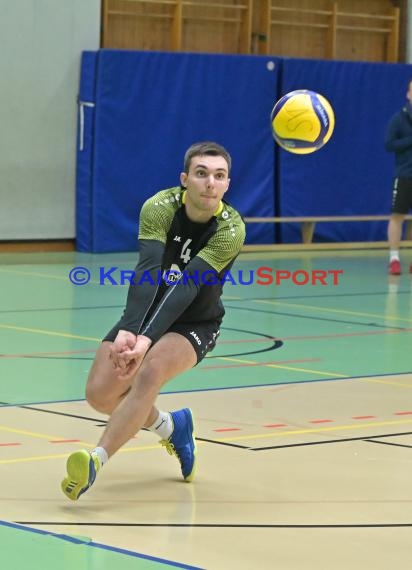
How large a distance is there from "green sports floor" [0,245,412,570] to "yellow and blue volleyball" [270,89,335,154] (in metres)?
1.48

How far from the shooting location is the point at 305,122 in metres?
9.00

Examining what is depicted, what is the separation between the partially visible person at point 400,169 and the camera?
14.5 metres

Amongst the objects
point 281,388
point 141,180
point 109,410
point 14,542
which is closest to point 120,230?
point 141,180

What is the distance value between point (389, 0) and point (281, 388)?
13.0 m

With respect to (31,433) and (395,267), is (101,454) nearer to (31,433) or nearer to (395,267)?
(31,433)

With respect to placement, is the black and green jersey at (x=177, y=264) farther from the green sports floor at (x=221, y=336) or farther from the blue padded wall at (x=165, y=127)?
the blue padded wall at (x=165, y=127)

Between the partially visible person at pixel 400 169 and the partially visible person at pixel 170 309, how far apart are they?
30.1 feet

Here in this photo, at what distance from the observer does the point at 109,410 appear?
5.47m

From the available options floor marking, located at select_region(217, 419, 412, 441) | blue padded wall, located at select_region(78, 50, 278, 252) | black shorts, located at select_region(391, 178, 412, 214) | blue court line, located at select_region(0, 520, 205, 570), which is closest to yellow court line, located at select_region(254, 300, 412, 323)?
black shorts, located at select_region(391, 178, 412, 214)

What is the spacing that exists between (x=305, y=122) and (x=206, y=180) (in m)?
3.74

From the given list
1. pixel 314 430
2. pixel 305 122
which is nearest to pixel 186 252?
pixel 314 430

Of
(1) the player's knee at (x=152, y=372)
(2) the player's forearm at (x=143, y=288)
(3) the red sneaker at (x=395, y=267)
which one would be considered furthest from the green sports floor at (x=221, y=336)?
(2) the player's forearm at (x=143, y=288)

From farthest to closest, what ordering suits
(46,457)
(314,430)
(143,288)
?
(314,430), (46,457), (143,288)

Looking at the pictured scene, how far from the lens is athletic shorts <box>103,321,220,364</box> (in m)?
5.41
